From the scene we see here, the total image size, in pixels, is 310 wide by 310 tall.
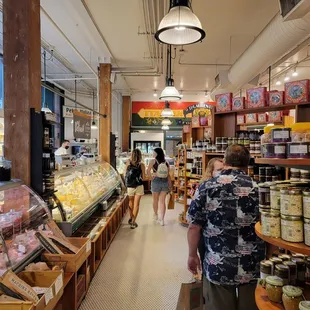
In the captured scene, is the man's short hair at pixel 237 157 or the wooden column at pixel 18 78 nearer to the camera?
the man's short hair at pixel 237 157

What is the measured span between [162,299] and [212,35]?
522cm

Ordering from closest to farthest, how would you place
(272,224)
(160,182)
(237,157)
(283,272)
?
(272,224)
(283,272)
(237,157)
(160,182)

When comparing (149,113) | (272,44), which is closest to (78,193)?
(272,44)

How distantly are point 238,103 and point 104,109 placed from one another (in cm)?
420

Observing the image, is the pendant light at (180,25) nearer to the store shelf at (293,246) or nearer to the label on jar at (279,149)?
the label on jar at (279,149)

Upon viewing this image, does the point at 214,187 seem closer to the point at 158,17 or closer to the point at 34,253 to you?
the point at 34,253

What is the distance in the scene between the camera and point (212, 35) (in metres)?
6.03

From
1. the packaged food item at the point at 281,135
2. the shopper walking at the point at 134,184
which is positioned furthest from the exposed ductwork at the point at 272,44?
the shopper walking at the point at 134,184

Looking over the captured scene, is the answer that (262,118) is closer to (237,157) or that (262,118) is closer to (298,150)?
(237,157)

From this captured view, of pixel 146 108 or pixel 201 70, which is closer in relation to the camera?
pixel 201 70

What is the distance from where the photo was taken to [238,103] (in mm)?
4164

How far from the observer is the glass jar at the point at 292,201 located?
1.38m

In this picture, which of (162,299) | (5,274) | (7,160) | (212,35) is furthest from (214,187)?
(212,35)

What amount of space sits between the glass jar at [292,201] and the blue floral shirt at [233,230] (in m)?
0.69
